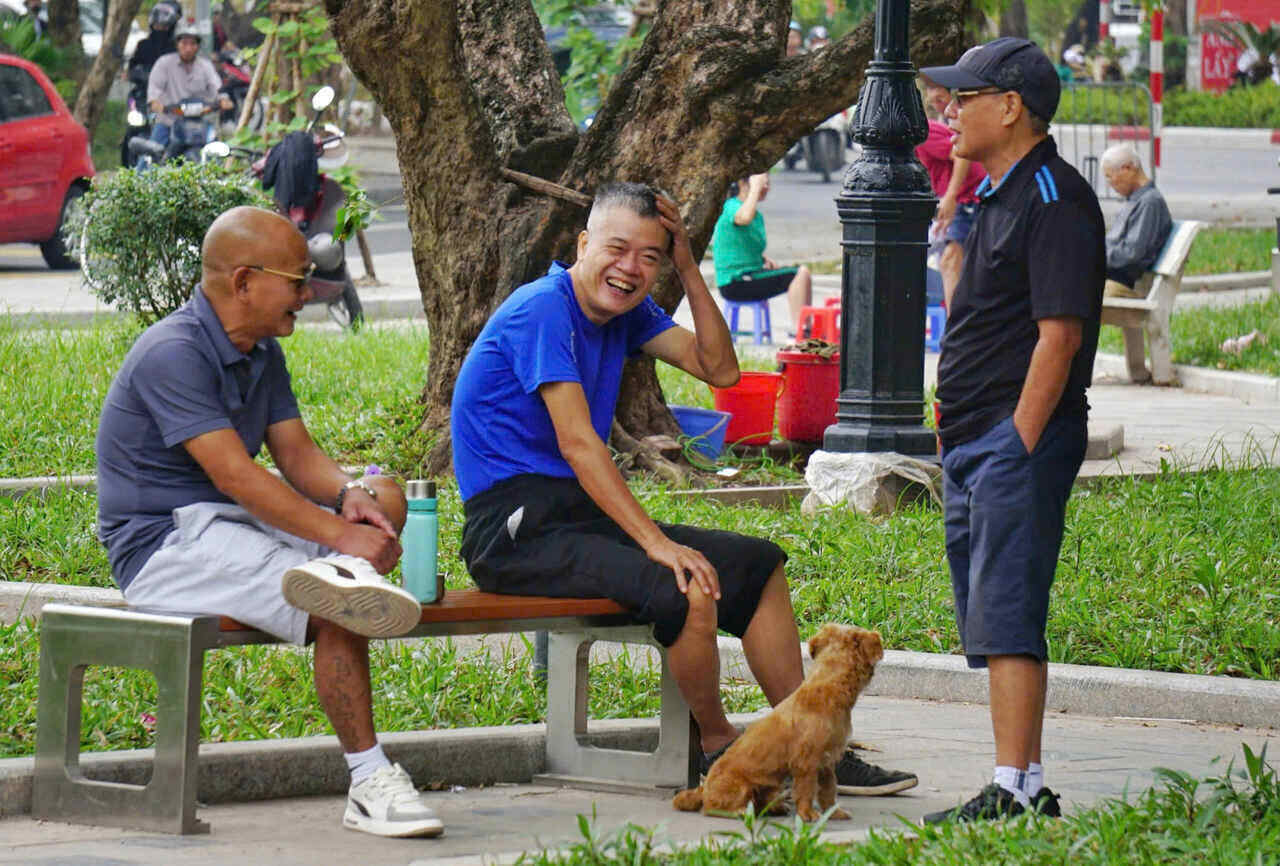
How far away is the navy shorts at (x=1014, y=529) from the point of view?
4.79 m

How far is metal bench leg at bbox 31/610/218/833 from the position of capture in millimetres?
4684

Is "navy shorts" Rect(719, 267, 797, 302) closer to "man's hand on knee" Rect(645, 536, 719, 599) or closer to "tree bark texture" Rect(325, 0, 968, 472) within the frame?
"tree bark texture" Rect(325, 0, 968, 472)

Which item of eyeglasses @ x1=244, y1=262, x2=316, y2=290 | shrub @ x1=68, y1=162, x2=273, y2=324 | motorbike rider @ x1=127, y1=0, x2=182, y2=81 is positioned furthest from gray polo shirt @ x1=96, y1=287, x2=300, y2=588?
motorbike rider @ x1=127, y1=0, x2=182, y2=81

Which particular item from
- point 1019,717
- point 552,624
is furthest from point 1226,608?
point 552,624

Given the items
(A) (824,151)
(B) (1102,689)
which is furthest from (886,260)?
(A) (824,151)

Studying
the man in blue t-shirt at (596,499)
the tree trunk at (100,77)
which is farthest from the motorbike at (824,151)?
the man in blue t-shirt at (596,499)

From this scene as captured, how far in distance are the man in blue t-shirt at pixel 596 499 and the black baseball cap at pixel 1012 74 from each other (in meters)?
0.92

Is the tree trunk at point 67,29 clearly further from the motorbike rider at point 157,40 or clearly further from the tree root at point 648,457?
the tree root at point 648,457

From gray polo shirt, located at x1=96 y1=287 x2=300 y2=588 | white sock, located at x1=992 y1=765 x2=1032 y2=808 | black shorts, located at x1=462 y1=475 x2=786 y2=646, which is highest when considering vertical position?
gray polo shirt, located at x1=96 y1=287 x2=300 y2=588

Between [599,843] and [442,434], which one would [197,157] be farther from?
[599,843]

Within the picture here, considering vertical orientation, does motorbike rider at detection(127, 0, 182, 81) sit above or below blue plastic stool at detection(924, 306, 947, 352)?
above

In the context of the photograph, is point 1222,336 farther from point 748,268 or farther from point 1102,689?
point 1102,689

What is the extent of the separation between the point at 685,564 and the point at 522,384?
64 centimetres

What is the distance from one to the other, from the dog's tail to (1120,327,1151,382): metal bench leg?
976 cm
